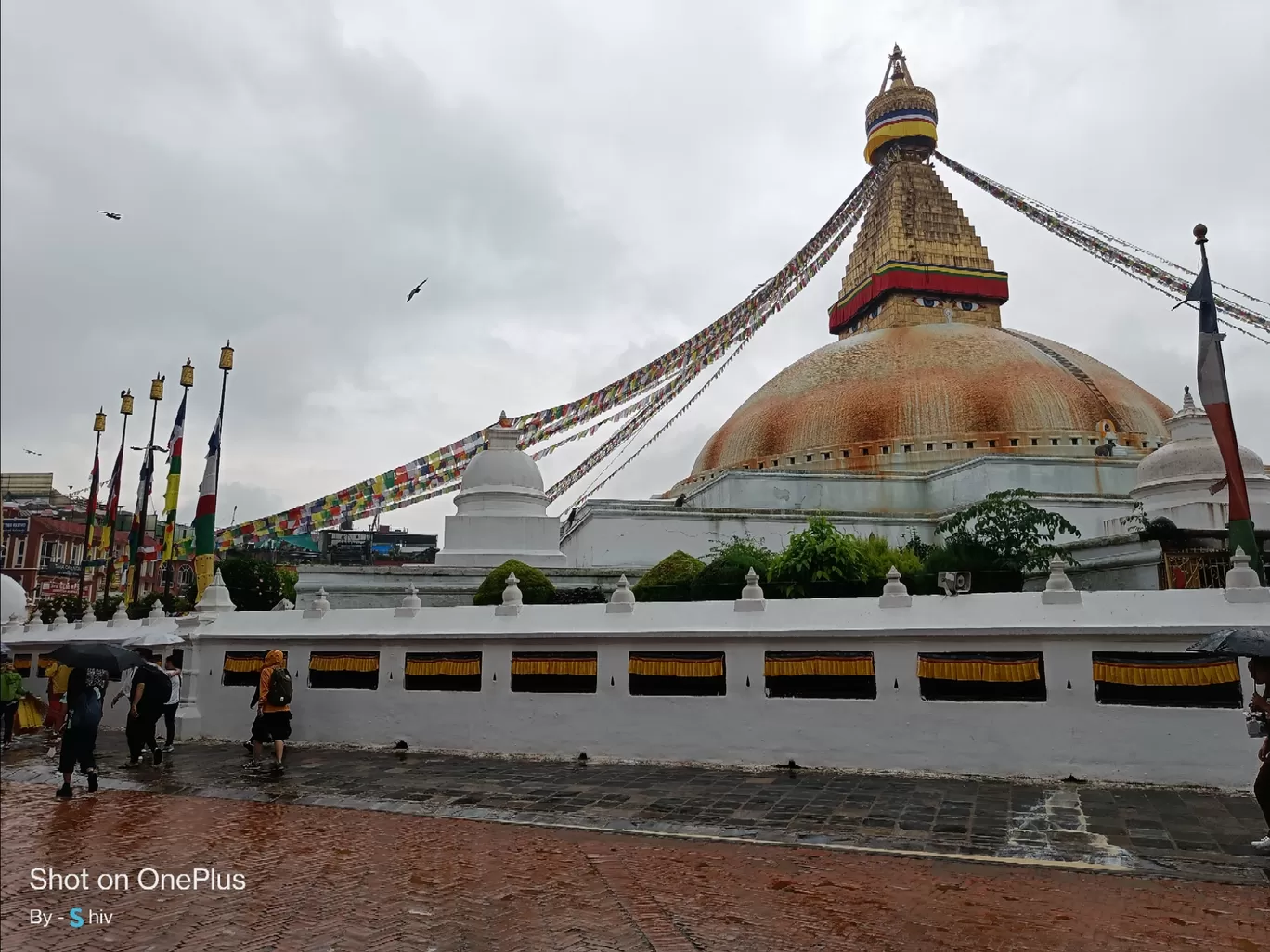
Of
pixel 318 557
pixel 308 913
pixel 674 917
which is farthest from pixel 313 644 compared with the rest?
pixel 318 557

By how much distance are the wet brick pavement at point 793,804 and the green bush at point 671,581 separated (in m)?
Result: 3.84

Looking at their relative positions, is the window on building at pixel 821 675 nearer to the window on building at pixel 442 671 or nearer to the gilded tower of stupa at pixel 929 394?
the window on building at pixel 442 671

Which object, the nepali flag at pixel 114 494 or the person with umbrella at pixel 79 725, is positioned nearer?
the person with umbrella at pixel 79 725

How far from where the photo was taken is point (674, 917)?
15.7 feet

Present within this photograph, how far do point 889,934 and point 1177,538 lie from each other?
11935 millimetres

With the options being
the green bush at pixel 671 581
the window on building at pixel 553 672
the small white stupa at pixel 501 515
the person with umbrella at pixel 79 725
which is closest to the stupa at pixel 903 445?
the small white stupa at pixel 501 515

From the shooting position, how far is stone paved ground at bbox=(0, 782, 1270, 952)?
4.45 meters

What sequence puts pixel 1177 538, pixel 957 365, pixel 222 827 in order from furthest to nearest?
pixel 957 365
pixel 1177 538
pixel 222 827

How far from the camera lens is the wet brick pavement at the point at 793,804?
598 cm

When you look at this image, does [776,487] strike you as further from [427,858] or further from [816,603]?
[427,858]

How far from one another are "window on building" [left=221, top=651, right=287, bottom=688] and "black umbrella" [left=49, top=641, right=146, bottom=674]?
8.95 feet

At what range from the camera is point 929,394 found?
2370 centimetres

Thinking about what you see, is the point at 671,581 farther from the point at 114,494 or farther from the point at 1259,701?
the point at 114,494

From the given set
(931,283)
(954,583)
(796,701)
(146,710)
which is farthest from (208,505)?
(931,283)
